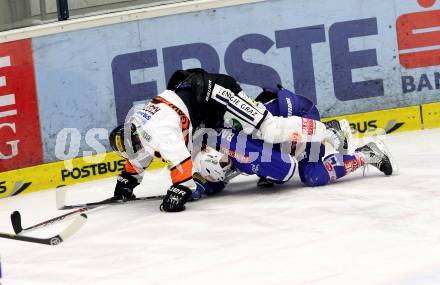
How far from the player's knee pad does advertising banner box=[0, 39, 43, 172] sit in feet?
8.31

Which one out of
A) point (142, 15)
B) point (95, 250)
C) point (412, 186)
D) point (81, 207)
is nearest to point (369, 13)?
point (142, 15)

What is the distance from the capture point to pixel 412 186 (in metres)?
5.73

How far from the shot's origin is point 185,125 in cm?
Answer: 584

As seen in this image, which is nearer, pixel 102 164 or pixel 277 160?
pixel 277 160

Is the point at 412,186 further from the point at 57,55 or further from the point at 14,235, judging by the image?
the point at 57,55

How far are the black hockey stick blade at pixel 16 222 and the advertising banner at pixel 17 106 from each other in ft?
6.60

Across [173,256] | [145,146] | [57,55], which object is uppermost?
[57,55]

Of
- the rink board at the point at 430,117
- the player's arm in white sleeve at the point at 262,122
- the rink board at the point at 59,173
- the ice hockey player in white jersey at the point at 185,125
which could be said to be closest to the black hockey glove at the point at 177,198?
the ice hockey player in white jersey at the point at 185,125

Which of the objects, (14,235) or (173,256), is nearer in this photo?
(173,256)

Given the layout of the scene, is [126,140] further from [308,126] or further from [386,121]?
[386,121]

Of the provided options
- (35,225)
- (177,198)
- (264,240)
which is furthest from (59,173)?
(264,240)

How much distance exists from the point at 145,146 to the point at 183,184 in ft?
1.25

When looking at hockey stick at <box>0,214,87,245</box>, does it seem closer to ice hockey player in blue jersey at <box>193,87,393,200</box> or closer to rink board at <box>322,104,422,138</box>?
ice hockey player in blue jersey at <box>193,87,393,200</box>

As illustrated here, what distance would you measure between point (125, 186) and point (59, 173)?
139 cm
